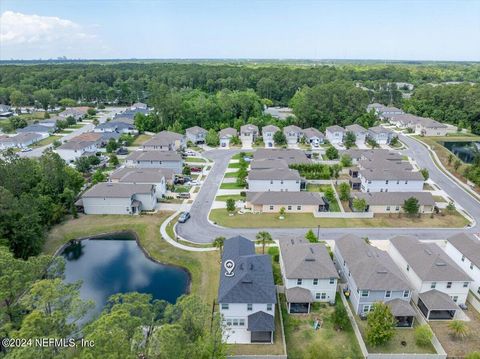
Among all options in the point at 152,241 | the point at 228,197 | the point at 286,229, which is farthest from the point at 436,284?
the point at 228,197

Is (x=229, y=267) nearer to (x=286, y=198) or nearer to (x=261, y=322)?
(x=261, y=322)

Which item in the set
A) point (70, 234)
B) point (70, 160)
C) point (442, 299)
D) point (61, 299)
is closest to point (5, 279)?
point (61, 299)

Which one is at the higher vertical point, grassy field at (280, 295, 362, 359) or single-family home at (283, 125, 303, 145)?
single-family home at (283, 125, 303, 145)

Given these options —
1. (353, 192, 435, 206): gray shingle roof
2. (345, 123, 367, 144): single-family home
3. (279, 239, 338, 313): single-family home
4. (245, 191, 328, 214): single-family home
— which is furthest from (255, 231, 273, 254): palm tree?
(345, 123, 367, 144): single-family home

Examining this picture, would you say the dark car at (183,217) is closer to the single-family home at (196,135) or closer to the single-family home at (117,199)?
the single-family home at (117,199)

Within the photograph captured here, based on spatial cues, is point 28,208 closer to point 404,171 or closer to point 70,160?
point 70,160

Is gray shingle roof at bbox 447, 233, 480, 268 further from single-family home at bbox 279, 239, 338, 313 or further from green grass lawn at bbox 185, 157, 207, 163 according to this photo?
green grass lawn at bbox 185, 157, 207, 163
